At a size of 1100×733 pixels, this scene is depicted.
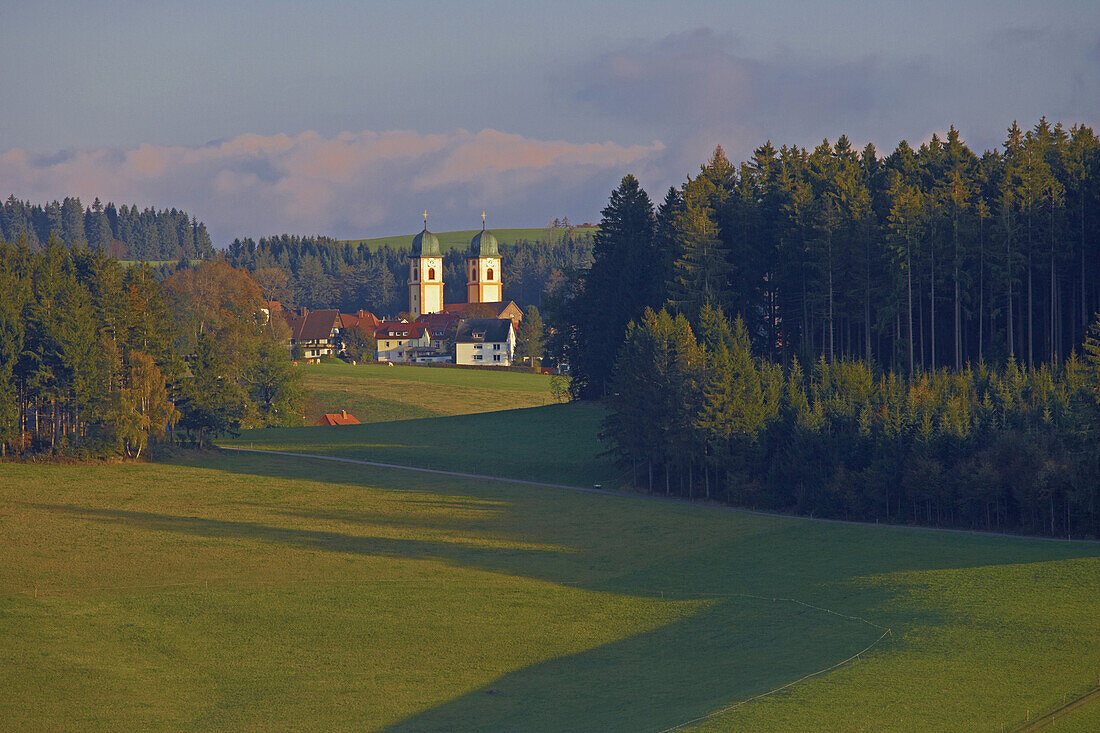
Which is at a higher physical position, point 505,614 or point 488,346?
point 488,346

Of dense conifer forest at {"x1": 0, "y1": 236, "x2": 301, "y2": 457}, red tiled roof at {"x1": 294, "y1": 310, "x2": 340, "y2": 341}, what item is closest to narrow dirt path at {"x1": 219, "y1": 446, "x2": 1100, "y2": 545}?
dense conifer forest at {"x1": 0, "y1": 236, "x2": 301, "y2": 457}

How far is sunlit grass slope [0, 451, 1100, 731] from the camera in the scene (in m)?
28.1

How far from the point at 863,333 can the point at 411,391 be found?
199 feet

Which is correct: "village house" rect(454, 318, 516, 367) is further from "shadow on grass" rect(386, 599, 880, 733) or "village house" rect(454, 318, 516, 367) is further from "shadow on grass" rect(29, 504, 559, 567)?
"shadow on grass" rect(386, 599, 880, 733)

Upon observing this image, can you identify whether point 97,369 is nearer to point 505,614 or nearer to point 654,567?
point 654,567

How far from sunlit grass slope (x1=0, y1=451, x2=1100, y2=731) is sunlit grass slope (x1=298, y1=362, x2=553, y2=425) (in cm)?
5656

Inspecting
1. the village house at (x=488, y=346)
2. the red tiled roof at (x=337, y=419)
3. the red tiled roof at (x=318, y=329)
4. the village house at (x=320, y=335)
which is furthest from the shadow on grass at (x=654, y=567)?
the red tiled roof at (x=318, y=329)

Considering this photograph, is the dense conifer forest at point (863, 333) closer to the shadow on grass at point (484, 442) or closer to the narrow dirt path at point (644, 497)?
the narrow dirt path at point (644, 497)

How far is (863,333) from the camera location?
264ft

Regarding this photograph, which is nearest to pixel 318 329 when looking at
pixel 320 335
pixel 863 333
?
pixel 320 335

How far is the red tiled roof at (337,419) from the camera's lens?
10781 centimetres

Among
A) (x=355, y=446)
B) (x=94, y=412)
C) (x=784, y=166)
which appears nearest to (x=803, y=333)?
(x=784, y=166)

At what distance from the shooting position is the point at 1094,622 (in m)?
33.4

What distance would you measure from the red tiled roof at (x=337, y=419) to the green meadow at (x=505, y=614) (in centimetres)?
4254
